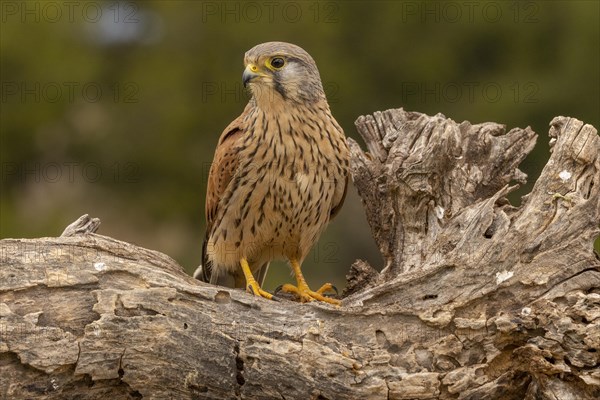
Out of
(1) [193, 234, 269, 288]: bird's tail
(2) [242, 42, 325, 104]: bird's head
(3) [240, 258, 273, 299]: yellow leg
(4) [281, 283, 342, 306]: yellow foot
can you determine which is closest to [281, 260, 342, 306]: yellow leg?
(4) [281, 283, 342, 306]: yellow foot

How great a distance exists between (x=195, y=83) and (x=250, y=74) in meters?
10.7

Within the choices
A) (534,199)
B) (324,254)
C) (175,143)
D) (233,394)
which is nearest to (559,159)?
(534,199)

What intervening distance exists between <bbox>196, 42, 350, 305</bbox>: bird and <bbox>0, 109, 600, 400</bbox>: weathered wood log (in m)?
0.66

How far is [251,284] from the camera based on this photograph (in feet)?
19.1

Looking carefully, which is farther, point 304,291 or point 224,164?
point 304,291

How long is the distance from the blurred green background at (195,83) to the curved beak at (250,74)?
28.1ft

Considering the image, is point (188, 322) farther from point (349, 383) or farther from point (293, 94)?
point (293, 94)

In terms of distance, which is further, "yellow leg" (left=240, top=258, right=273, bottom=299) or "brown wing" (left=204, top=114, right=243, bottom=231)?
"brown wing" (left=204, top=114, right=243, bottom=231)

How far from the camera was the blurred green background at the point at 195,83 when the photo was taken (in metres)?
15.3

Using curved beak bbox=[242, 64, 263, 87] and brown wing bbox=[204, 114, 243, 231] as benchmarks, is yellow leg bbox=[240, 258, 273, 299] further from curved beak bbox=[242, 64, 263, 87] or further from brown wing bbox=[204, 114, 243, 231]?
curved beak bbox=[242, 64, 263, 87]

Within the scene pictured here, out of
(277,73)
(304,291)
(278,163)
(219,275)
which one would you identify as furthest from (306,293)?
(277,73)

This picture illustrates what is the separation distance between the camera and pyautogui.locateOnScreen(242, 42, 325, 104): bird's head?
18.8ft

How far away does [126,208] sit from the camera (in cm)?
1570

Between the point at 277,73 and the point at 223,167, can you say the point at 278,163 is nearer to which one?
the point at 223,167
